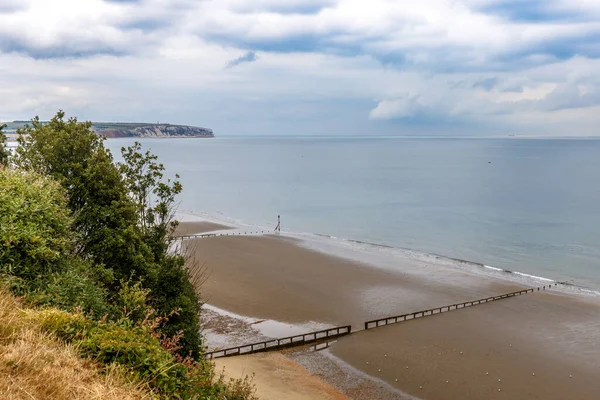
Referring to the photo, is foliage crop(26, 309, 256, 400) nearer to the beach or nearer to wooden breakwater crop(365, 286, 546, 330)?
the beach

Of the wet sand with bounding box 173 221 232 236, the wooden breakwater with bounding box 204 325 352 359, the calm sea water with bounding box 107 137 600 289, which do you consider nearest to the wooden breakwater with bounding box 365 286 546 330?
the wooden breakwater with bounding box 204 325 352 359

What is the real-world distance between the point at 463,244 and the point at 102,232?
154ft

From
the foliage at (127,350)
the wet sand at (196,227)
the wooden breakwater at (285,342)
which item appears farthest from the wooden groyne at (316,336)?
the wet sand at (196,227)

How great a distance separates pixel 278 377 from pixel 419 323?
11.5 meters

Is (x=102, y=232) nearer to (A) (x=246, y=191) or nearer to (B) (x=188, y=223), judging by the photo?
(B) (x=188, y=223)

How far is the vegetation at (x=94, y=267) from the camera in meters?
8.23

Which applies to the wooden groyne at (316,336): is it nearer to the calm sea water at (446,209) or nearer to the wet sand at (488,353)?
the wet sand at (488,353)

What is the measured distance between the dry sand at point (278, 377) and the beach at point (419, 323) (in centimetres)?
31

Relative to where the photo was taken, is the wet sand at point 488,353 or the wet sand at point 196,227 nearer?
the wet sand at point 488,353

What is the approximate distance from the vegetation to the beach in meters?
7.73

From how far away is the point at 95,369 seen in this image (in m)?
7.46

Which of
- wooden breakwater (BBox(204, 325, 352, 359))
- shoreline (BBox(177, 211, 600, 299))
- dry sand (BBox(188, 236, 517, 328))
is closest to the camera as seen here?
wooden breakwater (BBox(204, 325, 352, 359))

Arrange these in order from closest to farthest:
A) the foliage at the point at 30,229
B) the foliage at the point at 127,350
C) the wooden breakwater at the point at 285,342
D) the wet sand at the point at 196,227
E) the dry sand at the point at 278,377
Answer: the foliage at the point at 127,350 → the foliage at the point at 30,229 → the dry sand at the point at 278,377 → the wooden breakwater at the point at 285,342 → the wet sand at the point at 196,227

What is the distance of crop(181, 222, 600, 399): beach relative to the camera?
2305 centimetres
